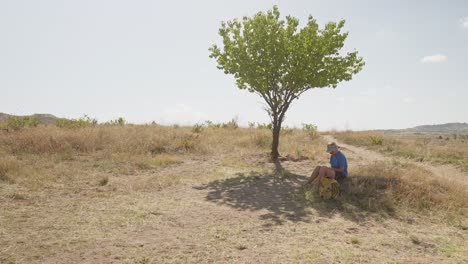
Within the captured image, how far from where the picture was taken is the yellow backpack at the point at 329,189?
9.12m

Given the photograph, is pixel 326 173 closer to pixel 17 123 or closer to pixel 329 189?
pixel 329 189

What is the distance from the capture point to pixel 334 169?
1001cm

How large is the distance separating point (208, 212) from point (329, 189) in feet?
11.3

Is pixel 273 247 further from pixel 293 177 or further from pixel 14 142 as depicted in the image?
pixel 14 142

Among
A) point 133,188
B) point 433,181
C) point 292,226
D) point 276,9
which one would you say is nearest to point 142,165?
point 133,188

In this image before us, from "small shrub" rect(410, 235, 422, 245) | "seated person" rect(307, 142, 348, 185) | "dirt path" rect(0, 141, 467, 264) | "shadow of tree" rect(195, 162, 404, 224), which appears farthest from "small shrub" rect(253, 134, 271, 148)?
"small shrub" rect(410, 235, 422, 245)

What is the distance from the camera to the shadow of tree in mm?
8190

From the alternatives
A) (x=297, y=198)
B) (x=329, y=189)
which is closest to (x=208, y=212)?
(x=297, y=198)

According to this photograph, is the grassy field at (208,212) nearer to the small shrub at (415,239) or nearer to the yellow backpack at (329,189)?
the small shrub at (415,239)

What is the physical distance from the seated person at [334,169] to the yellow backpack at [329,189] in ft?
1.48

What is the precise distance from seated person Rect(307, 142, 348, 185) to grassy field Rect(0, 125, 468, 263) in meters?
0.36

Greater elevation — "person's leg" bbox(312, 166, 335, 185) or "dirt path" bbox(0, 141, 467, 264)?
"person's leg" bbox(312, 166, 335, 185)

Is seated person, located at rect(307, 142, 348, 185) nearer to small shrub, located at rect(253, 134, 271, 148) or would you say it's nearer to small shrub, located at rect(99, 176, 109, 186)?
small shrub, located at rect(99, 176, 109, 186)

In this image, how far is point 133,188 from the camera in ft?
33.2
